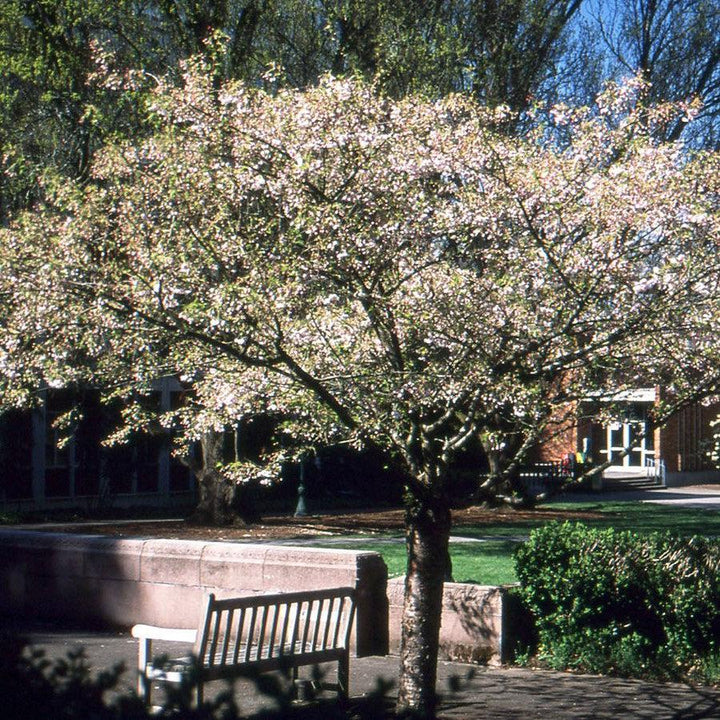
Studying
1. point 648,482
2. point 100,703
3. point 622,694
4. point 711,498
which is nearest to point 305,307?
point 622,694

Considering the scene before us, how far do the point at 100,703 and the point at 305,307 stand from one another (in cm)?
558

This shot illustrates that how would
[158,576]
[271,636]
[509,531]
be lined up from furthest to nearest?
[509,531] < [158,576] < [271,636]

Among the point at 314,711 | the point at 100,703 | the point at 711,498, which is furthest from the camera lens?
the point at 711,498

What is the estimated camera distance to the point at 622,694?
959 cm

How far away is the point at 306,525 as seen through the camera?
23.6 metres

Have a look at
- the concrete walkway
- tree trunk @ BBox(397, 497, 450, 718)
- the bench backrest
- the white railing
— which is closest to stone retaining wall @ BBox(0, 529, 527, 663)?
the concrete walkway

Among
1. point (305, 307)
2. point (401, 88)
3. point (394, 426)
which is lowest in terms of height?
point (394, 426)

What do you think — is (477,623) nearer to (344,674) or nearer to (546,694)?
(546,694)

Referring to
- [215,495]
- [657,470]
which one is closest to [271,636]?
[215,495]

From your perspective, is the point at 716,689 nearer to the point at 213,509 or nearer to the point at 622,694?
the point at 622,694

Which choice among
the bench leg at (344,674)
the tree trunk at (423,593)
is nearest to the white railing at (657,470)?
the bench leg at (344,674)

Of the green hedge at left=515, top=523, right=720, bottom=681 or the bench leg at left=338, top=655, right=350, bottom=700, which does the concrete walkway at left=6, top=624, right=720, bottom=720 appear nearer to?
the bench leg at left=338, top=655, right=350, bottom=700

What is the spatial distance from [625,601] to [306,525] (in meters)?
13.4

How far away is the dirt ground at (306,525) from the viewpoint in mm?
20844
